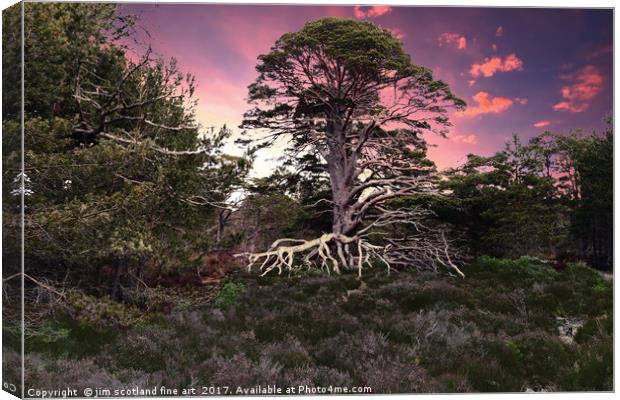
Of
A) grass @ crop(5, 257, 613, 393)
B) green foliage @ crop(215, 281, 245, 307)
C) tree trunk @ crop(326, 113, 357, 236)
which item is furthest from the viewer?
tree trunk @ crop(326, 113, 357, 236)

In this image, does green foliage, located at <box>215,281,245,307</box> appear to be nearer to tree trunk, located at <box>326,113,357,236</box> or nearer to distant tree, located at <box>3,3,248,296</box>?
distant tree, located at <box>3,3,248,296</box>

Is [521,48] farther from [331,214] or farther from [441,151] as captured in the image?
[331,214]

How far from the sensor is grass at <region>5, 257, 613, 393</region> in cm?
621

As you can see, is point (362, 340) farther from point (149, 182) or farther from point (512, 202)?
point (149, 182)

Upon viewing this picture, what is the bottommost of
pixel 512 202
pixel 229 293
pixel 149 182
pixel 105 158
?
pixel 229 293

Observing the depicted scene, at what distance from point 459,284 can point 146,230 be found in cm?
644

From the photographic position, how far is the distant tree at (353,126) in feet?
28.0

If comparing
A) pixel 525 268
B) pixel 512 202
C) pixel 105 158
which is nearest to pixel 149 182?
pixel 105 158

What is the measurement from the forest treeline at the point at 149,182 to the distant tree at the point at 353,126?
700mm

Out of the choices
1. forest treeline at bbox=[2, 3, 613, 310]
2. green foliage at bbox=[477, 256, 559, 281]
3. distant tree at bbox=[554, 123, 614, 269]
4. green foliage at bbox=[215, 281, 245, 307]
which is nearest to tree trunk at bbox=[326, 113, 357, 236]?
forest treeline at bbox=[2, 3, 613, 310]

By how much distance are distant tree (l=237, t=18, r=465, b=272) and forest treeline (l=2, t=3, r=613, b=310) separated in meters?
0.70

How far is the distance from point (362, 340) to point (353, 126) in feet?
17.1

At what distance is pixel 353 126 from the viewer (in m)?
10.1

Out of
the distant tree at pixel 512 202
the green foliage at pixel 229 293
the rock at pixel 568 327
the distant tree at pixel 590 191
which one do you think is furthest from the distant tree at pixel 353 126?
the rock at pixel 568 327
